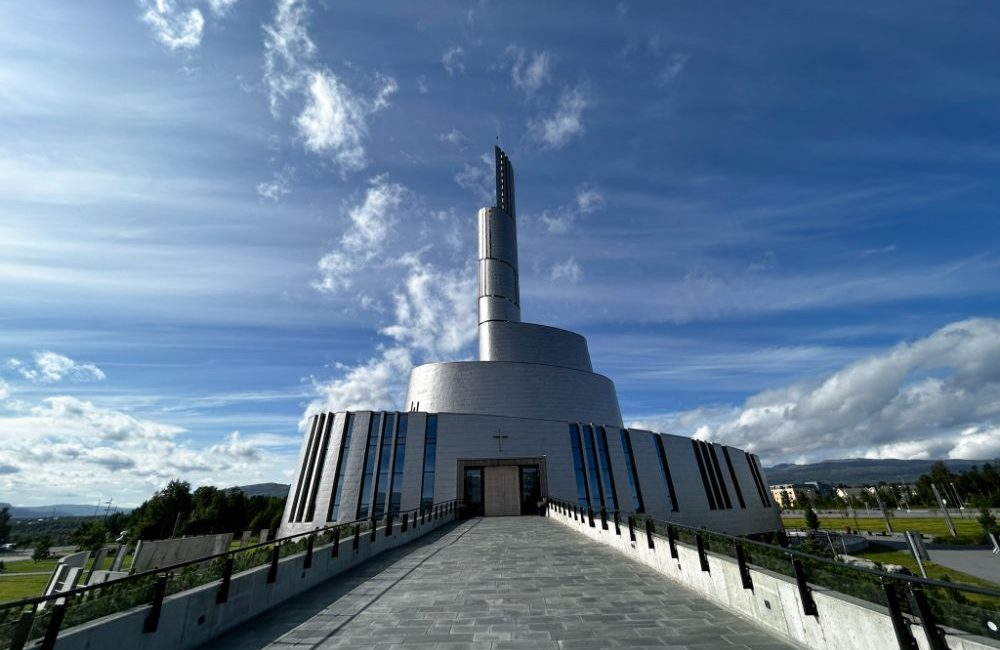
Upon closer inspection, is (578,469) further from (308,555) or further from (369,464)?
(308,555)

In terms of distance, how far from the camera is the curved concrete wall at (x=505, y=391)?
52562 mm

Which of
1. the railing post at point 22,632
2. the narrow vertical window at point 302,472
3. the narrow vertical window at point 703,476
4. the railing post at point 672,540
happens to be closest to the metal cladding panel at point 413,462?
the narrow vertical window at point 302,472

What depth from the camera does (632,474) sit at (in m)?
43.6

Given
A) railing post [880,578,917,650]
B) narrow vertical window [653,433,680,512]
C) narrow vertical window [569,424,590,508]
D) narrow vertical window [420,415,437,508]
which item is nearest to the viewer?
railing post [880,578,917,650]

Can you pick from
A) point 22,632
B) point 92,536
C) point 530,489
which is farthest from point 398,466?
point 92,536

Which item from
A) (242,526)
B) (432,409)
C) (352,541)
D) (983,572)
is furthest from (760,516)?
(242,526)

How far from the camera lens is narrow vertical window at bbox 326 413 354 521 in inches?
1570

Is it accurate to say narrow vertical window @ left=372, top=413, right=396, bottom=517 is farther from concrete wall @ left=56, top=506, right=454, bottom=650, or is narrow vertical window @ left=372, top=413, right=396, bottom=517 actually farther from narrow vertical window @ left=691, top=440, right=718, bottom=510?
narrow vertical window @ left=691, top=440, right=718, bottom=510

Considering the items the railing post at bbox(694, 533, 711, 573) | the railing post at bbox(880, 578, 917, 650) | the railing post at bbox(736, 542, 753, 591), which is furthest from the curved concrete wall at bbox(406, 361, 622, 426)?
the railing post at bbox(880, 578, 917, 650)

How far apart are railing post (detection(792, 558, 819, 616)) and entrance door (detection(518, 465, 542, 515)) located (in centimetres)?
3044

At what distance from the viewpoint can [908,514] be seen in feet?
344

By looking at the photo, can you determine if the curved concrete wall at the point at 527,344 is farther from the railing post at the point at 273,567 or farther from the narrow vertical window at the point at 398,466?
the railing post at the point at 273,567

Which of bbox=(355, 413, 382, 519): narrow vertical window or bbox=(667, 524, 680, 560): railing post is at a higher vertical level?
bbox=(355, 413, 382, 519): narrow vertical window

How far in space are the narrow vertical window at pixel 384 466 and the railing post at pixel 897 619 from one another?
126 ft
